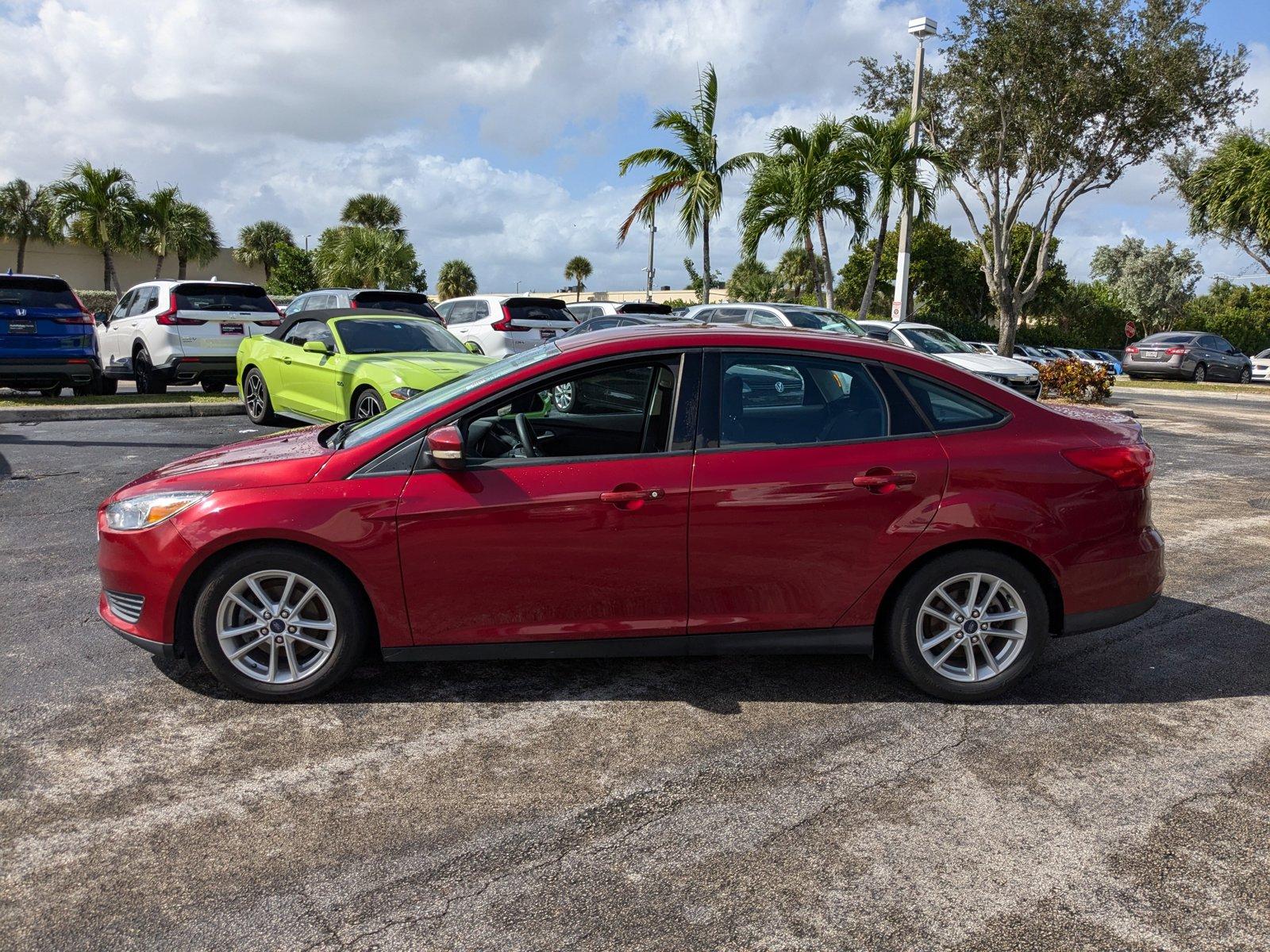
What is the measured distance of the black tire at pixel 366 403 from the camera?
33.1ft

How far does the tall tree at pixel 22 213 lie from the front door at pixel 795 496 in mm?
58033

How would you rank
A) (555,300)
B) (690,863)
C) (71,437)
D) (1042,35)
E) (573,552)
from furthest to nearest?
(1042,35) < (555,300) < (71,437) < (573,552) < (690,863)

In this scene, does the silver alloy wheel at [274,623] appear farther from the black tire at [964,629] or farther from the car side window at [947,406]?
the car side window at [947,406]

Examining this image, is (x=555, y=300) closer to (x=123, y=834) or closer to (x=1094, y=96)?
(x=123, y=834)

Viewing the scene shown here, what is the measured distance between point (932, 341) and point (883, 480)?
14.9 m

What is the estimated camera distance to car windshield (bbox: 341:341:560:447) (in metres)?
4.37

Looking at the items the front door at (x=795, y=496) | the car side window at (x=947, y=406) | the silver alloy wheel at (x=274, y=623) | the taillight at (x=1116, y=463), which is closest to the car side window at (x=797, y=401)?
the front door at (x=795, y=496)

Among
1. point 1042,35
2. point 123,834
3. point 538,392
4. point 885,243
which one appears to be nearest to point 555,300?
point 538,392

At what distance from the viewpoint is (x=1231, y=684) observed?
4.65 meters

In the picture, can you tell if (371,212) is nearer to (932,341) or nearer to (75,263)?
(75,263)

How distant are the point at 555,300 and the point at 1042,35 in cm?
1751

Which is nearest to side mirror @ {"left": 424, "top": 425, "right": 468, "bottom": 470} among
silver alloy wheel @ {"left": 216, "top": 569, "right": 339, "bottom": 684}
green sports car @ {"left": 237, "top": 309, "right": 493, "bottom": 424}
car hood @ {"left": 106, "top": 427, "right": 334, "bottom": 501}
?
car hood @ {"left": 106, "top": 427, "right": 334, "bottom": 501}

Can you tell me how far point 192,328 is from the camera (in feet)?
47.9

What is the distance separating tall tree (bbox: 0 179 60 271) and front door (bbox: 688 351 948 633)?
5803cm
